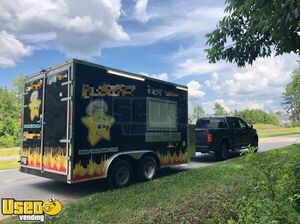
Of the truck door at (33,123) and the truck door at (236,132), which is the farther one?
the truck door at (236,132)

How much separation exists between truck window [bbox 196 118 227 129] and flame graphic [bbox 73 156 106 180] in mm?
7730

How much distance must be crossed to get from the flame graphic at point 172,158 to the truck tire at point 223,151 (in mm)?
3993

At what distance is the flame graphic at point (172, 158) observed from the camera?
32.6 feet

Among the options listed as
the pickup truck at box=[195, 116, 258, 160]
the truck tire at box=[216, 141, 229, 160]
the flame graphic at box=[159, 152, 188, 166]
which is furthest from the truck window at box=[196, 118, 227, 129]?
the flame graphic at box=[159, 152, 188, 166]

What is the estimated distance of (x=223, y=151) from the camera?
14.7m

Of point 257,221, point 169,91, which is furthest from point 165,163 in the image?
point 257,221

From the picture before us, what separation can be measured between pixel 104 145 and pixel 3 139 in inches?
756

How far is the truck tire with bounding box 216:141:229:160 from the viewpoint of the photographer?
14.5 metres

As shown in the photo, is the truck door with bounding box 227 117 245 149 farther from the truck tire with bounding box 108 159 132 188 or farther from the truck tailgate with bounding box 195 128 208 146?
the truck tire with bounding box 108 159 132 188

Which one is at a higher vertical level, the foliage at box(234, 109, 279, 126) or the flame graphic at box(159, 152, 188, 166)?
the foliage at box(234, 109, 279, 126)

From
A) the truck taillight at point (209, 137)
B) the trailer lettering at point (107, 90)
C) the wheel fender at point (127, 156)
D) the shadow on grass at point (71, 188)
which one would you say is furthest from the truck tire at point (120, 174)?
the truck taillight at point (209, 137)

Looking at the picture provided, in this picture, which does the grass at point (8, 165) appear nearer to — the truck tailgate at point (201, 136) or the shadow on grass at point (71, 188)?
the shadow on grass at point (71, 188)

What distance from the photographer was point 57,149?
25.4ft

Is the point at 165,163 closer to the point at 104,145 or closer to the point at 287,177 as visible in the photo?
the point at 104,145
